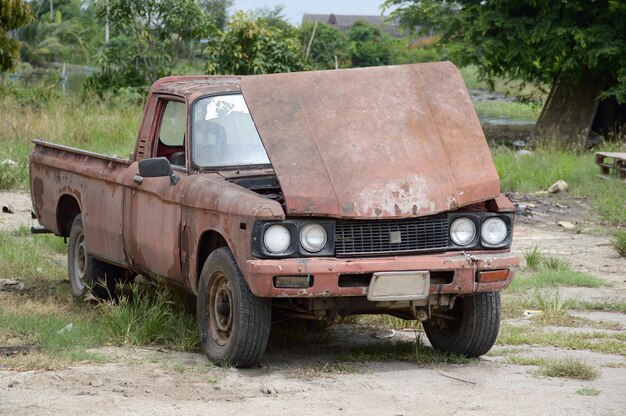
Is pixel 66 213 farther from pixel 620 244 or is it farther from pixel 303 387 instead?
pixel 620 244

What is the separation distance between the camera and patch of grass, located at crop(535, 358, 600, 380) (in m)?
6.93

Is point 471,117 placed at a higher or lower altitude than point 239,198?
higher

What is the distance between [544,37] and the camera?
23.0 meters

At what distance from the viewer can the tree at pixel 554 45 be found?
896 inches

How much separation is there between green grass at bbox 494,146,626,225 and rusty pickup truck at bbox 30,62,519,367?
7633 millimetres

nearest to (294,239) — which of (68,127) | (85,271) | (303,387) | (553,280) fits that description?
(303,387)

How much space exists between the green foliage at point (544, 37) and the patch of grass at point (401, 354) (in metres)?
15.5

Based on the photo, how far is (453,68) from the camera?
761cm

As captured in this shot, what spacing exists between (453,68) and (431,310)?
1591 millimetres

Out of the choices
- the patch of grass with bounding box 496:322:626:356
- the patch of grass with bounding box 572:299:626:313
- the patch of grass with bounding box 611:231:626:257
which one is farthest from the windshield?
the patch of grass with bounding box 611:231:626:257

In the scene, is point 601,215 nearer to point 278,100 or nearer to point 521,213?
point 521,213

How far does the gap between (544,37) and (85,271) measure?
51.1 ft

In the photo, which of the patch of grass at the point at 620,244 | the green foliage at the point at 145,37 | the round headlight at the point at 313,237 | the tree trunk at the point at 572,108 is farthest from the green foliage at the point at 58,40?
the round headlight at the point at 313,237

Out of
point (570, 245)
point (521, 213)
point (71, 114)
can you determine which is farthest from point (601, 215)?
point (71, 114)
